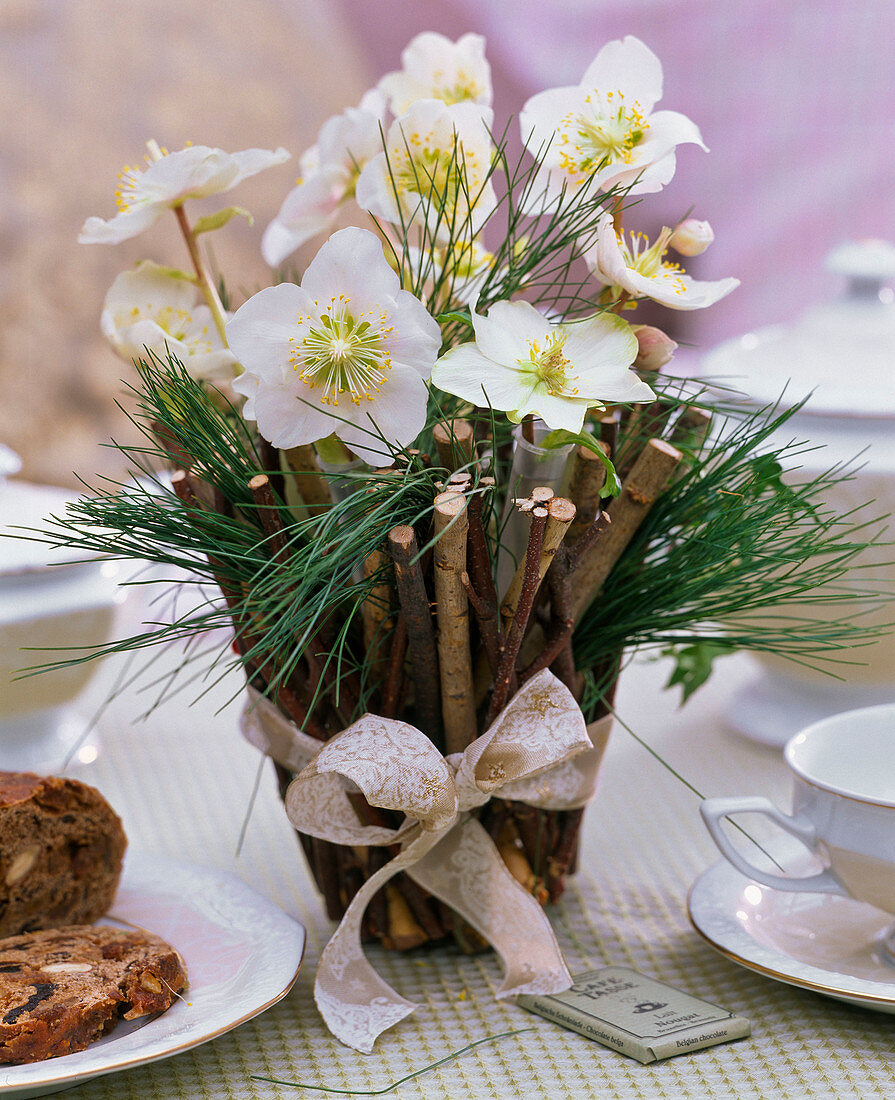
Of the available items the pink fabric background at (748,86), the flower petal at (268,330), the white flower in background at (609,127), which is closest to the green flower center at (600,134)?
the white flower in background at (609,127)

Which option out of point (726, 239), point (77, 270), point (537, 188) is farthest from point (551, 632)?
point (77, 270)

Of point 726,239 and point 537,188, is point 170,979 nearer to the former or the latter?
point 537,188

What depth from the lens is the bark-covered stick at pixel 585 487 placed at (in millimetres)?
394

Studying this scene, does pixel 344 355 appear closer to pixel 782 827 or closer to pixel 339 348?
pixel 339 348

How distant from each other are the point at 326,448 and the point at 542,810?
171 mm

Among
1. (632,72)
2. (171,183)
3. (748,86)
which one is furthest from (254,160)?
(748,86)

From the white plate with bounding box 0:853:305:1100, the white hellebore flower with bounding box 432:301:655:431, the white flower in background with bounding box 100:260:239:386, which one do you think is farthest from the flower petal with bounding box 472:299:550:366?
the white plate with bounding box 0:853:305:1100

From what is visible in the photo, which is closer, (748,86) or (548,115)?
(548,115)

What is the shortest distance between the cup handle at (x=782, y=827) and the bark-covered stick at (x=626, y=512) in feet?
0.29

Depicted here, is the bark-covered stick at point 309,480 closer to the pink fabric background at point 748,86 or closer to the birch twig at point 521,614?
the birch twig at point 521,614

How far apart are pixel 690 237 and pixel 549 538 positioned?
0.40 feet

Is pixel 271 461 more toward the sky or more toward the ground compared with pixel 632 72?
more toward the ground

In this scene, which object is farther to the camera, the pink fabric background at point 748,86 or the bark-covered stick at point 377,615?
the pink fabric background at point 748,86

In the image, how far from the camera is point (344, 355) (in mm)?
346
